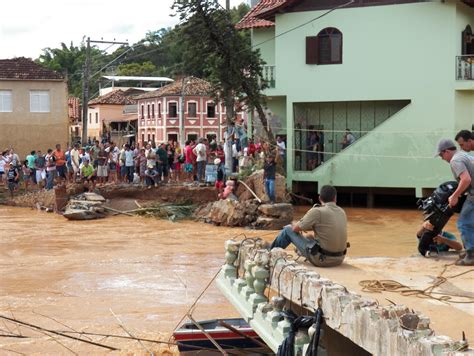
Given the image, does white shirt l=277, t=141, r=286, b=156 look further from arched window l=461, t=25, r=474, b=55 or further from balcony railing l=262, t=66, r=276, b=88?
arched window l=461, t=25, r=474, b=55

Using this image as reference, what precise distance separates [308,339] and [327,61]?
66.8ft

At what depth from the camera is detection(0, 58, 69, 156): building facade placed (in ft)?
131

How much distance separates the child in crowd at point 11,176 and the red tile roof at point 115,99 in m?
36.2

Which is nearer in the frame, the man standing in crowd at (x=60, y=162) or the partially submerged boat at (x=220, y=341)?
the partially submerged boat at (x=220, y=341)

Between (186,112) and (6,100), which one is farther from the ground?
(6,100)

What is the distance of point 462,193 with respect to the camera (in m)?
9.09

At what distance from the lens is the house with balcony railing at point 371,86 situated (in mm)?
24547

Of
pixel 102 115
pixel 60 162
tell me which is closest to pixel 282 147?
pixel 60 162

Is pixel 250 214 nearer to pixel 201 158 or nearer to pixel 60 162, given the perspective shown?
pixel 201 158

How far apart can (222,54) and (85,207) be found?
688 centimetres

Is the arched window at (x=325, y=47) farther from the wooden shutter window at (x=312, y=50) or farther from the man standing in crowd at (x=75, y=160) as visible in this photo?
the man standing in crowd at (x=75, y=160)

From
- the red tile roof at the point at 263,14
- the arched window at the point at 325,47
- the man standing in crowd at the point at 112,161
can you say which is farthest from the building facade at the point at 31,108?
the arched window at the point at 325,47

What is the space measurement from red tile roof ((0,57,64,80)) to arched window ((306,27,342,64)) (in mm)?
18573

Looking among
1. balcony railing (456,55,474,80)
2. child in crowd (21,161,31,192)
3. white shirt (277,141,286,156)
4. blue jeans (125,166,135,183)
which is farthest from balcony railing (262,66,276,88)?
child in crowd (21,161,31,192)
